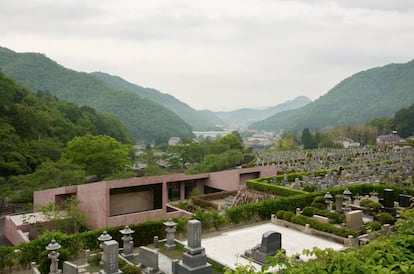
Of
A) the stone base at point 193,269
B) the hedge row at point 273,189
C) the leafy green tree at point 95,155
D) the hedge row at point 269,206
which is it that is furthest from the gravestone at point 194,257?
the leafy green tree at point 95,155

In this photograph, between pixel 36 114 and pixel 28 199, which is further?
pixel 36 114

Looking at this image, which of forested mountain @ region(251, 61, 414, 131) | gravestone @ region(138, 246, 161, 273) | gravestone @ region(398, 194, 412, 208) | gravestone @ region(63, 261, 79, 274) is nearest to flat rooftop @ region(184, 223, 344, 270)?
gravestone @ region(138, 246, 161, 273)

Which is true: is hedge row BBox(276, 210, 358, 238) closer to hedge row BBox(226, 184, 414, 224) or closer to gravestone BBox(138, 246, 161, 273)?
hedge row BBox(226, 184, 414, 224)

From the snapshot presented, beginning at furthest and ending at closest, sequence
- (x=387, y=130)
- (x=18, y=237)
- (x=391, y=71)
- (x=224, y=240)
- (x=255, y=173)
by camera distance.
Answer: (x=391, y=71) → (x=387, y=130) → (x=255, y=173) → (x=18, y=237) → (x=224, y=240)

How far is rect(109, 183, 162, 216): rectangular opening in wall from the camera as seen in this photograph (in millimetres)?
20641

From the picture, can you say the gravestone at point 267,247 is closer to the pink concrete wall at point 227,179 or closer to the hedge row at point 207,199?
the hedge row at point 207,199

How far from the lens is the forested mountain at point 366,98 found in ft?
497

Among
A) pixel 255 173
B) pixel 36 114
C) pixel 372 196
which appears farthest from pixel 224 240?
pixel 36 114

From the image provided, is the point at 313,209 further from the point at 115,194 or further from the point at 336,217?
the point at 115,194

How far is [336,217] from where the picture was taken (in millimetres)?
18594

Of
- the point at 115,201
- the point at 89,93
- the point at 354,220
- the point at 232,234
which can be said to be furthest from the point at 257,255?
the point at 89,93

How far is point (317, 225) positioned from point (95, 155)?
27.6 metres

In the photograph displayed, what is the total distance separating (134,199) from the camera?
21.4 metres

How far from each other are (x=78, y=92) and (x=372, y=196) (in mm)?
88369
